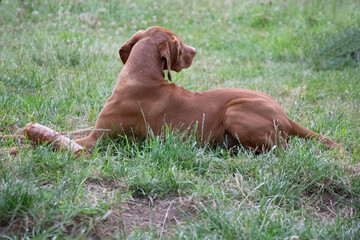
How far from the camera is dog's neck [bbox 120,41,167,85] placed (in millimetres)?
4039

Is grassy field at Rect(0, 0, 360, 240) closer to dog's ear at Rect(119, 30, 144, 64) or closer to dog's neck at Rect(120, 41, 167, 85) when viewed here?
dog's neck at Rect(120, 41, 167, 85)

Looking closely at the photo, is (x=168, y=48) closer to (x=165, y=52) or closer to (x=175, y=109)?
(x=165, y=52)

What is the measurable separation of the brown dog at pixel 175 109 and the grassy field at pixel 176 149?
0.15 meters

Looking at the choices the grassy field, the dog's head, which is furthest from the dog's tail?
the dog's head

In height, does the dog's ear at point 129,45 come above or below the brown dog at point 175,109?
above

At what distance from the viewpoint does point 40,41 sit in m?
6.59

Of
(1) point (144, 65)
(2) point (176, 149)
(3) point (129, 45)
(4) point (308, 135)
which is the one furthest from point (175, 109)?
(4) point (308, 135)

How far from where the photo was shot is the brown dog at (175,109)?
3.87 m

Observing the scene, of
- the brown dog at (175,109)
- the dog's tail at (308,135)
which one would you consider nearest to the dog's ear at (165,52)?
the brown dog at (175,109)

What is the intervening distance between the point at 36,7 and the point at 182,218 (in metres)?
6.53

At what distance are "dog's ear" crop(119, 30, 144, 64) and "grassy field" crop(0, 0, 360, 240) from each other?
0.68 metres

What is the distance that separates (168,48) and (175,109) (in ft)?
1.81

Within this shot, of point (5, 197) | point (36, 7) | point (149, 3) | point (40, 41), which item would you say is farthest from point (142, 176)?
point (149, 3)

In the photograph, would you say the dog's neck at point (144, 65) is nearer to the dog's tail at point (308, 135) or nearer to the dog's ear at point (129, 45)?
the dog's ear at point (129, 45)
